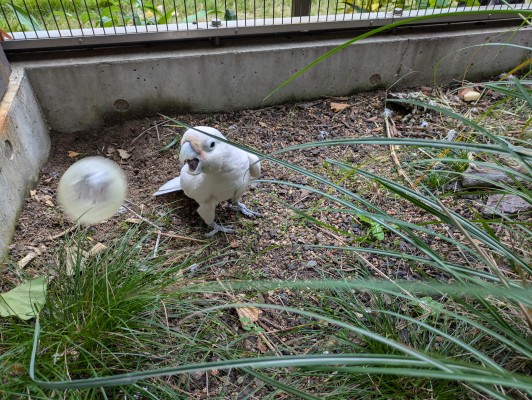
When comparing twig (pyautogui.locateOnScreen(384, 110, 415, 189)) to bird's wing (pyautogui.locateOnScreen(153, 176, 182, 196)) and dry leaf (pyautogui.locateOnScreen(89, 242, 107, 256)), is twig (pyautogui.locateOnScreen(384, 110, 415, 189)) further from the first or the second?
dry leaf (pyautogui.locateOnScreen(89, 242, 107, 256))

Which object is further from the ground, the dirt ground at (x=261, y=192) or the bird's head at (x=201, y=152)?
the bird's head at (x=201, y=152)

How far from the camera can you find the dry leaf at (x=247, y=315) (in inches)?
54.8

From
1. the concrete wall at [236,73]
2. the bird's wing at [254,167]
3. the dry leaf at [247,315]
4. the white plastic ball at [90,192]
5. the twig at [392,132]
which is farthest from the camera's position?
the concrete wall at [236,73]

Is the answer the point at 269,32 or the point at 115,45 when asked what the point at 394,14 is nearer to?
the point at 269,32

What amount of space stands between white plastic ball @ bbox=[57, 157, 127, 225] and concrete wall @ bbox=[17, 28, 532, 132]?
1.91 ft

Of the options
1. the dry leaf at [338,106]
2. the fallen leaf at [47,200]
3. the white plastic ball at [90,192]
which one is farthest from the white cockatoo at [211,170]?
the dry leaf at [338,106]

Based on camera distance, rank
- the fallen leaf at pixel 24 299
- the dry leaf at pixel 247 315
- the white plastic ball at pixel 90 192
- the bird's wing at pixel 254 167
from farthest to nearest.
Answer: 1. the bird's wing at pixel 254 167
2. the white plastic ball at pixel 90 192
3. the dry leaf at pixel 247 315
4. the fallen leaf at pixel 24 299

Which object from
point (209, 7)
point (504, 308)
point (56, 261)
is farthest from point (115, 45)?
point (504, 308)

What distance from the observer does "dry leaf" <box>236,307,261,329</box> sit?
1391 mm

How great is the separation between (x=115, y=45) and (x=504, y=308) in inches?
77.7

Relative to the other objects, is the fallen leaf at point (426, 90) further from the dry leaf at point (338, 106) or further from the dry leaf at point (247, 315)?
the dry leaf at point (247, 315)

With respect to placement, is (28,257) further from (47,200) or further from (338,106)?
(338,106)

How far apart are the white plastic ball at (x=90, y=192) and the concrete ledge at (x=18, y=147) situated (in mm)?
197

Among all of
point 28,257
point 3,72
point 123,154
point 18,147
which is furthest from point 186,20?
point 28,257
